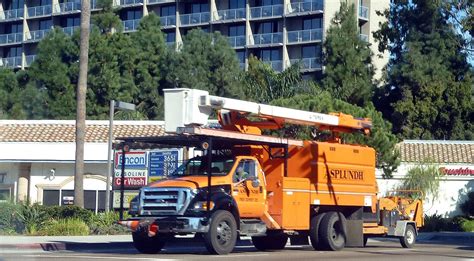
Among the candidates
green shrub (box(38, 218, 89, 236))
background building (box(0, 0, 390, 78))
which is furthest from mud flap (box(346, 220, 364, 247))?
background building (box(0, 0, 390, 78))

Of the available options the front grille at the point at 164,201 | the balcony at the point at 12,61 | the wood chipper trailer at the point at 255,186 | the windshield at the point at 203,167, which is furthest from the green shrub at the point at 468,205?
the balcony at the point at 12,61

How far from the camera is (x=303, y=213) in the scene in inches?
1011

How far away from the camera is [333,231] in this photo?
2661 cm

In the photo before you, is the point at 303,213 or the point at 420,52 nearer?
the point at 303,213

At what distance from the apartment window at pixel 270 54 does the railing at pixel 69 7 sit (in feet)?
64.1

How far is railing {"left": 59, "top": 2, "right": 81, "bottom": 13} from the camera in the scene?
309 feet

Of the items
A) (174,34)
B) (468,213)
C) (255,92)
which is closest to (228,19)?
(174,34)

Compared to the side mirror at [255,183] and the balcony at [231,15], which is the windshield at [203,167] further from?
the balcony at [231,15]

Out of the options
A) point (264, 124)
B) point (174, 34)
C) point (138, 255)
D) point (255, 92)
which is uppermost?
point (174, 34)

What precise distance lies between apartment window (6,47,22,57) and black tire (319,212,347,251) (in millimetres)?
75814

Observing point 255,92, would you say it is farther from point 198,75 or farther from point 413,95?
point 413,95

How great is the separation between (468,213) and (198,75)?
22800mm

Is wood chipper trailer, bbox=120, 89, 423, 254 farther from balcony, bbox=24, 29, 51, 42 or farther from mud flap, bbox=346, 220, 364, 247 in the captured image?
balcony, bbox=24, 29, 51, 42

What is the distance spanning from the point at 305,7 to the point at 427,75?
63.4 ft
